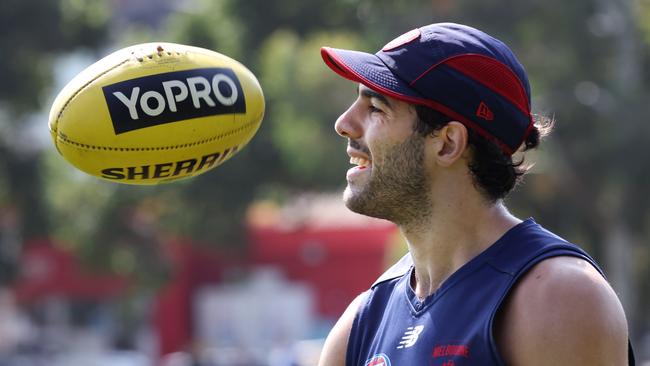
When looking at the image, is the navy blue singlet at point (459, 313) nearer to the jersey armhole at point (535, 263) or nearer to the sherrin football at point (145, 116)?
the jersey armhole at point (535, 263)

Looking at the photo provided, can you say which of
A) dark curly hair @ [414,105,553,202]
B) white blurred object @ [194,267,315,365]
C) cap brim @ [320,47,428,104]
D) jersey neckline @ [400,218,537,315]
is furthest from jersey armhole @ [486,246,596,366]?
white blurred object @ [194,267,315,365]

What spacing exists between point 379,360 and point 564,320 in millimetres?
555

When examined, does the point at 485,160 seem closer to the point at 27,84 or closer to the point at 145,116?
the point at 145,116

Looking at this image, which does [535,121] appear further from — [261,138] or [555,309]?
[261,138]

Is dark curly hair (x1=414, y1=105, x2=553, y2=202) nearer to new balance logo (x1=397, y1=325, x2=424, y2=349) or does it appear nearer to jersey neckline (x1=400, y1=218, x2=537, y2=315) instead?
jersey neckline (x1=400, y1=218, x2=537, y2=315)

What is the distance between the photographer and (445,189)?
308 centimetres

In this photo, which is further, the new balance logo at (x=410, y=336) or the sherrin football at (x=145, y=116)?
the sherrin football at (x=145, y=116)

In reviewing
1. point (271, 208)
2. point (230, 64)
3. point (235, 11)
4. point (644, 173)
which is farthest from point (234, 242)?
Result: point (230, 64)

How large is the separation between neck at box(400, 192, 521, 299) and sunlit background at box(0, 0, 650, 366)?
1437 cm

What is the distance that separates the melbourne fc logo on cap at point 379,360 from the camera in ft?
9.84

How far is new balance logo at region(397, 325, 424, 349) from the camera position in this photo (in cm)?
293

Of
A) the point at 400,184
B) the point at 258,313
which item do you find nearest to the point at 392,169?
the point at 400,184

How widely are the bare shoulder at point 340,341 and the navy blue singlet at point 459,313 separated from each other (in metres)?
0.03

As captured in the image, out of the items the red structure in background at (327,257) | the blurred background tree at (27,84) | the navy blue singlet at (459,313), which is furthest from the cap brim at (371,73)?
the red structure in background at (327,257)
